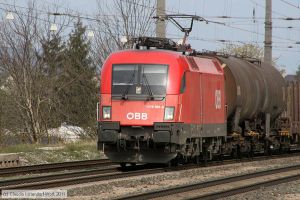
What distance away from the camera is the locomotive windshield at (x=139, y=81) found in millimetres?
16859

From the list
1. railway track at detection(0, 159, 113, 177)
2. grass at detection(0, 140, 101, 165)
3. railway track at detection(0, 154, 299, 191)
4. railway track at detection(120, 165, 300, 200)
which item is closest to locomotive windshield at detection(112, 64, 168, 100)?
railway track at detection(0, 154, 299, 191)

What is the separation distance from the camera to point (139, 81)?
17.1 metres

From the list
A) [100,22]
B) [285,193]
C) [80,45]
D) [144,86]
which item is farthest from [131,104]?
[80,45]

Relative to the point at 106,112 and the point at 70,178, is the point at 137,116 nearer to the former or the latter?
the point at 106,112

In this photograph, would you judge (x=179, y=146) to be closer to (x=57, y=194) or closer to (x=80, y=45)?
(x=57, y=194)

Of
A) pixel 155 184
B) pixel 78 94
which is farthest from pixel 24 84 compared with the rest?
pixel 155 184

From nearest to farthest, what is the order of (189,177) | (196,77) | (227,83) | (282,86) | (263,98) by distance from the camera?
(189,177), (196,77), (227,83), (263,98), (282,86)

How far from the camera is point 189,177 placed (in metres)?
16.5

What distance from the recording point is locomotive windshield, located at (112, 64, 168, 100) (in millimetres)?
16859

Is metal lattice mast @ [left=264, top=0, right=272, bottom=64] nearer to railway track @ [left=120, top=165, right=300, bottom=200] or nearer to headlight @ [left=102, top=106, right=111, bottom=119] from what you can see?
railway track @ [left=120, top=165, right=300, bottom=200]

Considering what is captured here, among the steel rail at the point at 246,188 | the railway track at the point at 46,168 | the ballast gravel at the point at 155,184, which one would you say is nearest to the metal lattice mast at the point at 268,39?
the ballast gravel at the point at 155,184

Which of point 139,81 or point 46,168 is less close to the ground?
point 139,81

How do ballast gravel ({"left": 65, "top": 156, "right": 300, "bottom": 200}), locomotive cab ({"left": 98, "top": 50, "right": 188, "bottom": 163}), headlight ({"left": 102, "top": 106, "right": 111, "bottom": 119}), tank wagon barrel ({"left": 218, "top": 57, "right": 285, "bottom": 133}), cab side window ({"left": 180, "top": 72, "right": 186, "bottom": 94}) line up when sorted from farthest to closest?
1. tank wagon barrel ({"left": 218, "top": 57, "right": 285, "bottom": 133})
2. headlight ({"left": 102, "top": 106, "right": 111, "bottom": 119})
3. cab side window ({"left": 180, "top": 72, "right": 186, "bottom": 94})
4. locomotive cab ({"left": 98, "top": 50, "right": 188, "bottom": 163})
5. ballast gravel ({"left": 65, "top": 156, "right": 300, "bottom": 200})

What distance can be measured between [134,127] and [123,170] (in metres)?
1.88
